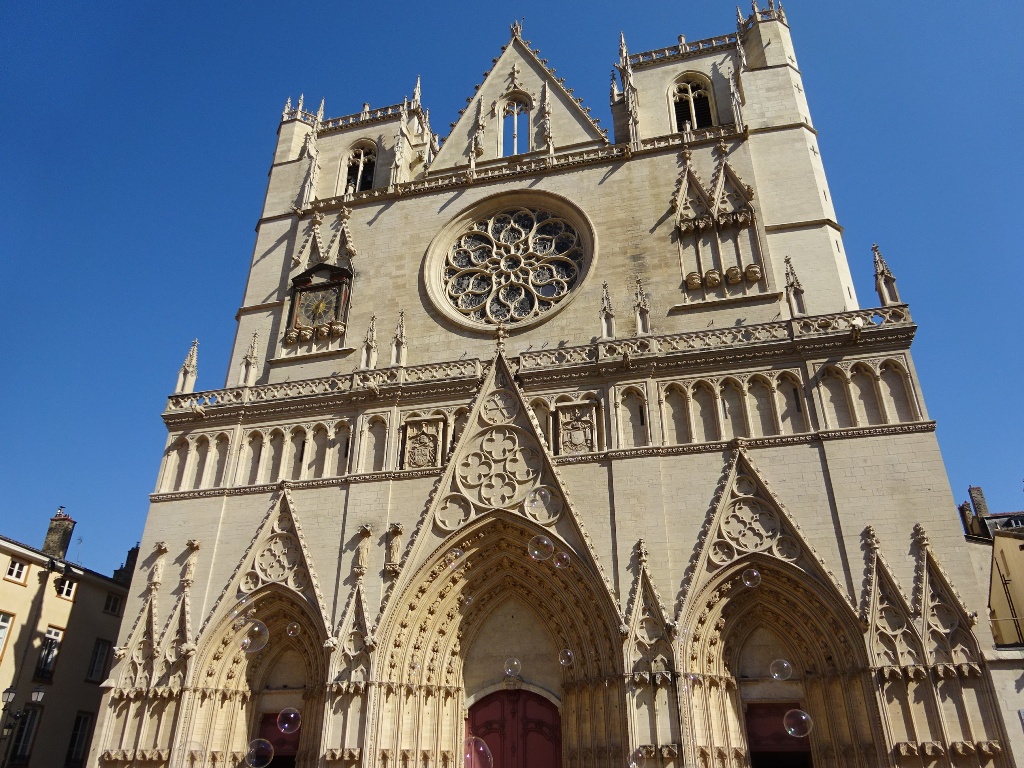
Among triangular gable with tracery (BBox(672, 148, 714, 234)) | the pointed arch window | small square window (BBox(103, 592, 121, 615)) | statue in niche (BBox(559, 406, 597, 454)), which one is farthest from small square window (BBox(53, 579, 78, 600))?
the pointed arch window

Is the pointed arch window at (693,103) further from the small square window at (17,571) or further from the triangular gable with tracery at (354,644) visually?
the small square window at (17,571)

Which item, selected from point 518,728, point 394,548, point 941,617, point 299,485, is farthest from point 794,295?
point 299,485

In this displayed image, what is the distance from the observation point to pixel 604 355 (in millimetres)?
17828

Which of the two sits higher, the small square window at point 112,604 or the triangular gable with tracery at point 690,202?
the triangular gable with tracery at point 690,202

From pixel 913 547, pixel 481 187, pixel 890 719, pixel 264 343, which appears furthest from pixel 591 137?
pixel 890 719

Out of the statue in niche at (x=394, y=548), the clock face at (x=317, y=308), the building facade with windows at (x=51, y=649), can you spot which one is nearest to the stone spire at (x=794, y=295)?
the statue in niche at (x=394, y=548)

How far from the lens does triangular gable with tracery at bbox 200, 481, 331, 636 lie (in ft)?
55.4

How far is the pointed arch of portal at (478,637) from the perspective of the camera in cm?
1489

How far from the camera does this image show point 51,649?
69.8ft

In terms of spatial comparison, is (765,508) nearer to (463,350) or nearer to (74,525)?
(463,350)

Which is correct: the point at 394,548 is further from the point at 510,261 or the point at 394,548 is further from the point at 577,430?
the point at 510,261

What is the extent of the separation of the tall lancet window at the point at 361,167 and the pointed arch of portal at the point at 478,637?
14365 millimetres

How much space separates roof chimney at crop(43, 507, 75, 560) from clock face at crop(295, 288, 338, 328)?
10700 mm

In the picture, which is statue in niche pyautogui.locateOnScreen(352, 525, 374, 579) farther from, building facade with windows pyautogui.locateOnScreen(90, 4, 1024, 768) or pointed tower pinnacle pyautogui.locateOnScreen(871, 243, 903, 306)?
pointed tower pinnacle pyautogui.locateOnScreen(871, 243, 903, 306)
